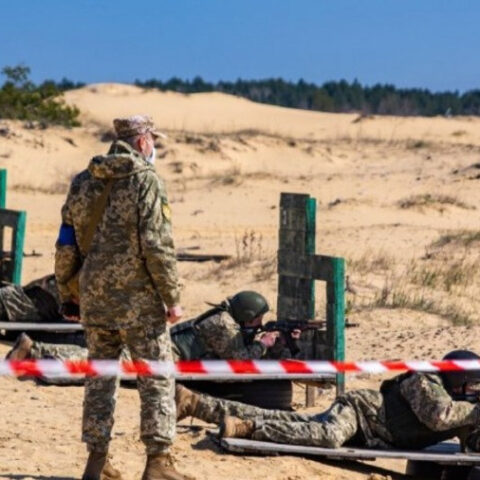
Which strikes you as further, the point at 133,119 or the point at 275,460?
the point at 275,460

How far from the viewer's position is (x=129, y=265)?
7.43m

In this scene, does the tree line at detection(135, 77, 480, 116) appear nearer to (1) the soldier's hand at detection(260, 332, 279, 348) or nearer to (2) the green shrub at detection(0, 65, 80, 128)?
(2) the green shrub at detection(0, 65, 80, 128)

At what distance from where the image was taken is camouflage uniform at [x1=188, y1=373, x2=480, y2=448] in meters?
8.95

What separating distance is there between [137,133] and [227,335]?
331cm

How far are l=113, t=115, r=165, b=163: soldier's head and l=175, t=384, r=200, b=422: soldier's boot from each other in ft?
7.52

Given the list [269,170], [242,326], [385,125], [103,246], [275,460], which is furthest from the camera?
[385,125]

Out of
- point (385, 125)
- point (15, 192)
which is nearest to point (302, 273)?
point (15, 192)

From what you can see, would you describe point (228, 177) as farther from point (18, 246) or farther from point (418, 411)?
point (418, 411)

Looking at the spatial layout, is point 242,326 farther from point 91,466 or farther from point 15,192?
point 15,192

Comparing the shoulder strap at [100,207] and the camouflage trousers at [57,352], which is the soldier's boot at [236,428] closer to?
the shoulder strap at [100,207]

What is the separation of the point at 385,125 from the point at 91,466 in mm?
40970

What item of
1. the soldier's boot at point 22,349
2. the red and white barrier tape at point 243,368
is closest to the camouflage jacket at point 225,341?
the red and white barrier tape at point 243,368

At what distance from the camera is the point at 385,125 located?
48.1 meters

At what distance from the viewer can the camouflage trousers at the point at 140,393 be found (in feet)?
24.6
